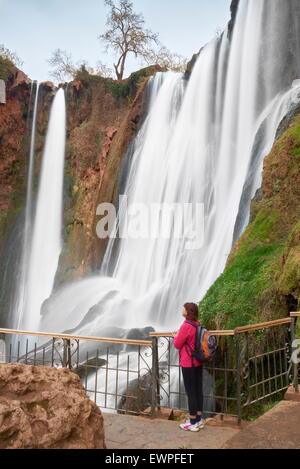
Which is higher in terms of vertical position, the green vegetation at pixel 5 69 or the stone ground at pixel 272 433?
the green vegetation at pixel 5 69

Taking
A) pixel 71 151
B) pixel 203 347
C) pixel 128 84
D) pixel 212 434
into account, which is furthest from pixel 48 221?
pixel 212 434

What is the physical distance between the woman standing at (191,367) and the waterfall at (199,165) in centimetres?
691

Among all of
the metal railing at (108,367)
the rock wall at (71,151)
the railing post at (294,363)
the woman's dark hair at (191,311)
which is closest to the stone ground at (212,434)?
the railing post at (294,363)

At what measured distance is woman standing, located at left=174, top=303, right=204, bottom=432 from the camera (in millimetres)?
4520

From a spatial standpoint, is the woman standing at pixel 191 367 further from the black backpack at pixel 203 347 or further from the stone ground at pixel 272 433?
the stone ground at pixel 272 433

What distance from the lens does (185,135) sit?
17.5 metres

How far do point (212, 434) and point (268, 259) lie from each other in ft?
13.4

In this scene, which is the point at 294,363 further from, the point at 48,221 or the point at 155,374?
the point at 48,221

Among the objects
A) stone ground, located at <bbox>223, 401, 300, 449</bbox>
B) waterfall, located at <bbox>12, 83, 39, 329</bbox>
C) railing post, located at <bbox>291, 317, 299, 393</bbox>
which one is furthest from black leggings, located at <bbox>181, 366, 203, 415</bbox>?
waterfall, located at <bbox>12, 83, 39, 329</bbox>

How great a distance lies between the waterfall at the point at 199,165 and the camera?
12.7 meters

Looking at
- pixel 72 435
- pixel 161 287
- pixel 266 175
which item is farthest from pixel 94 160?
pixel 72 435

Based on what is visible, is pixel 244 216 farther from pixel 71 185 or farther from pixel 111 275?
pixel 71 185

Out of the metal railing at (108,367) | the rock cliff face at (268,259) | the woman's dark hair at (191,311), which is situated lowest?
the metal railing at (108,367)
